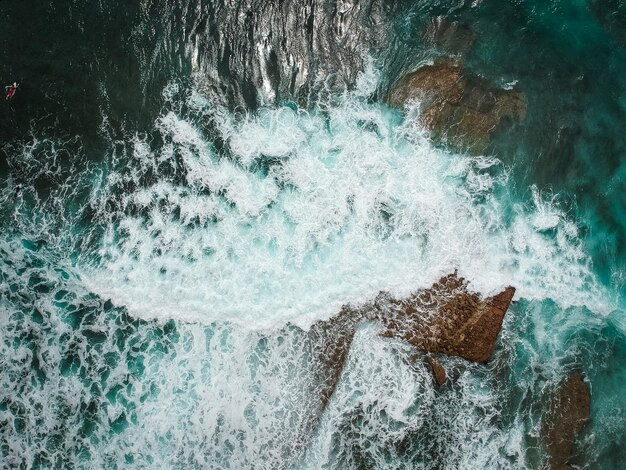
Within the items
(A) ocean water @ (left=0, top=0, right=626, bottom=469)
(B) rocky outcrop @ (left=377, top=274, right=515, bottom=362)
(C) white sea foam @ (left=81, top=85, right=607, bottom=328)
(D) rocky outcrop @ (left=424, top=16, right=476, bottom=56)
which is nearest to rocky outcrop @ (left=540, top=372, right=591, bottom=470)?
(A) ocean water @ (left=0, top=0, right=626, bottom=469)

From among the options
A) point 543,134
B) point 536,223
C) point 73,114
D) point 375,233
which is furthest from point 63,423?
point 543,134

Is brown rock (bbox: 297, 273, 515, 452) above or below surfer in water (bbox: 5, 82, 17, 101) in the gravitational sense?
below

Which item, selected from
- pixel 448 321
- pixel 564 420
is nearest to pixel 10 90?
pixel 448 321

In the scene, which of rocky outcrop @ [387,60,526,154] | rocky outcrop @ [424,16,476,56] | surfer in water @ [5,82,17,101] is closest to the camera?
rocky outcrop @ [387,60,526,154]

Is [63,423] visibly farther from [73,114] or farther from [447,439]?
[447,439]

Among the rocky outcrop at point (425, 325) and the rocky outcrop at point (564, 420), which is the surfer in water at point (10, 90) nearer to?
the rocky outcrop at point (425, 325)

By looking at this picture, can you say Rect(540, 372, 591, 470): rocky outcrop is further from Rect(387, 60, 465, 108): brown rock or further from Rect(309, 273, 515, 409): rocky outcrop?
Rect(387, 60, 465, 108): brown rock

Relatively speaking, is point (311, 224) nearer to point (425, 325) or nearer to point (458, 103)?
point (425, 325)
